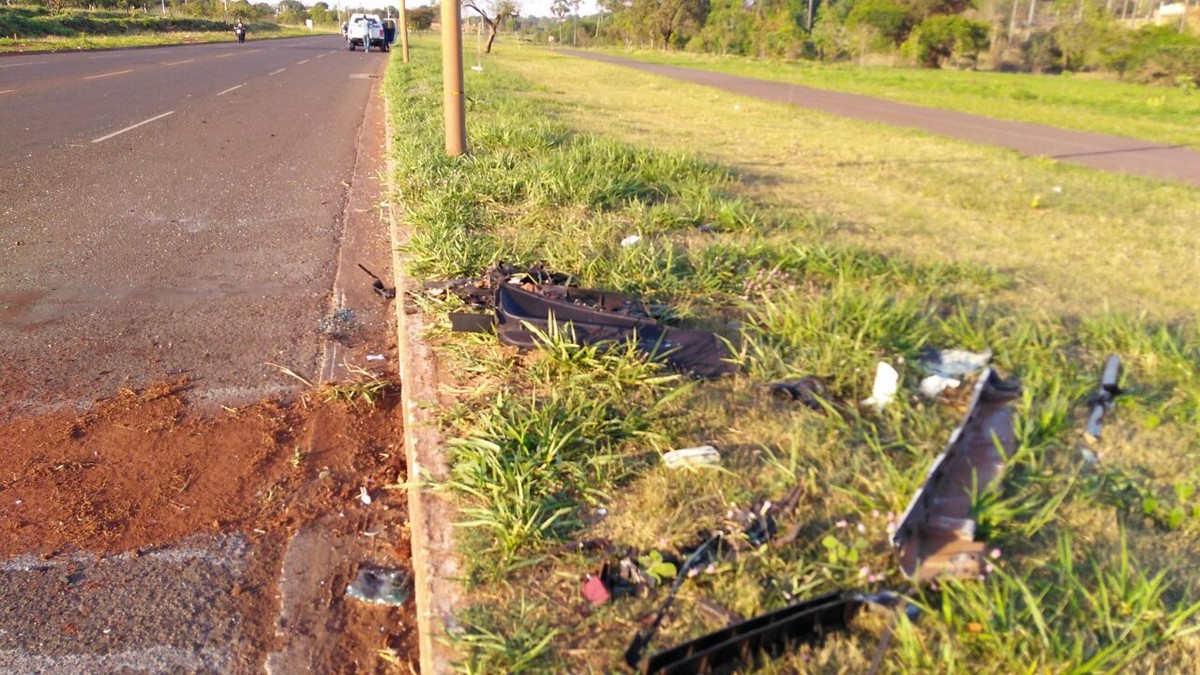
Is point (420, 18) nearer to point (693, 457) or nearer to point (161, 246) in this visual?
point (161, 246)

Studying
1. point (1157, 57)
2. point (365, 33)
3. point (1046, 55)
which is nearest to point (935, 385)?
point (1157, 57)

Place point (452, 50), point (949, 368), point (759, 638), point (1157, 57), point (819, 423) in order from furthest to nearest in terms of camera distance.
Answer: point (1157, 57) < point (452, 50) < point (949, 368) < point (819, 423) < point (759, 638)

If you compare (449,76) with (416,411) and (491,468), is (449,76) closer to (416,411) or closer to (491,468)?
(416,411)

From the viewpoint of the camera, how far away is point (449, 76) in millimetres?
7945

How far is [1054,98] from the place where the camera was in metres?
23.8

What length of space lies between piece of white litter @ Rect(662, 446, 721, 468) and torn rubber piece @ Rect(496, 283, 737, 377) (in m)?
0.65

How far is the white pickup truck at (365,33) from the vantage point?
45.3 metres

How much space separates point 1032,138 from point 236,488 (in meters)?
→ 14.9

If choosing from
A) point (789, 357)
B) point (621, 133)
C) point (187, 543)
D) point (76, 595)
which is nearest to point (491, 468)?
point (187, 543)

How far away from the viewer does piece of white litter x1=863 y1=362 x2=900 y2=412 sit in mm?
3459

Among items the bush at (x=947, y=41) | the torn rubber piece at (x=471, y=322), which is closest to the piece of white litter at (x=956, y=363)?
the torn rubber piece at (x=471, y=322)

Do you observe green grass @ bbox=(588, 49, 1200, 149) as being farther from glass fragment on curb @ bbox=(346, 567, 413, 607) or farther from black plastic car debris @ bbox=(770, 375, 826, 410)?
glass fragment on curb @ bbox=(346, 567, 413, 607)

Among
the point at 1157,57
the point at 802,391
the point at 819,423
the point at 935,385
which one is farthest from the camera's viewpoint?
the point at 1157,57

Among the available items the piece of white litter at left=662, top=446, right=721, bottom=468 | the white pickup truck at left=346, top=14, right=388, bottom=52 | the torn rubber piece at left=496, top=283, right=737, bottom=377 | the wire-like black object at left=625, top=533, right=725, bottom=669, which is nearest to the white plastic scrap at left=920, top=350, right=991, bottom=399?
the torn rubber piece at left=496, top=283, right=737, bottom=377
